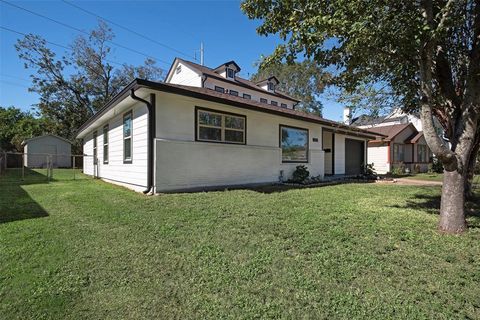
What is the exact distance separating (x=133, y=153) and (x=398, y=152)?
2080cm

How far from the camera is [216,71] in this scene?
23359mm

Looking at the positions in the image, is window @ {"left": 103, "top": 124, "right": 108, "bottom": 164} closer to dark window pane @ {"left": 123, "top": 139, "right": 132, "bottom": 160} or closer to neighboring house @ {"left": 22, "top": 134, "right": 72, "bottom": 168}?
dark window pane @ {"left": 123, "top": 139, "right": 132, "bottom": 160}

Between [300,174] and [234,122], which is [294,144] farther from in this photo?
[234,122]

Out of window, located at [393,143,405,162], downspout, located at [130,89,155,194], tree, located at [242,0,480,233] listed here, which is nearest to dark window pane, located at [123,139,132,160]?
downspout, located at [130,89,155,194]

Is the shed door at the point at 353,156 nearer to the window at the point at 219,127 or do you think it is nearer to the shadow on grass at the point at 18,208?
the window at the point at 219,127

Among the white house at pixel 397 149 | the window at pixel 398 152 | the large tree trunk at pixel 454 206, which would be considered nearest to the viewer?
the large tree trunk at pixel 454 206

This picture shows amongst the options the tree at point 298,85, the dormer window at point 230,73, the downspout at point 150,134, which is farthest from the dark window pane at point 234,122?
the tree at point 298,85

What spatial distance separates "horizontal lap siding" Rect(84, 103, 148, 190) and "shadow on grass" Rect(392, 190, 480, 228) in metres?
6.86

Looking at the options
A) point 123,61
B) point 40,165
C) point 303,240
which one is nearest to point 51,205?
point 303,240

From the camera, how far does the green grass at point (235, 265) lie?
2.38m

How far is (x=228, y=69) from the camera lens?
22.8 metres

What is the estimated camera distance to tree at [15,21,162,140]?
27.2m

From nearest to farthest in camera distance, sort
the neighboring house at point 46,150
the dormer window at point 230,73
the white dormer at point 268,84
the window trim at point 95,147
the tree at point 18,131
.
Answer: the window trim at point 95,147, the dormer window at point 230,73, the white dormer at point 268,84, the neighboring house at point 46,150, the tree at point 18,131

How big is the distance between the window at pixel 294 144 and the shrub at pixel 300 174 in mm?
Result: 518
